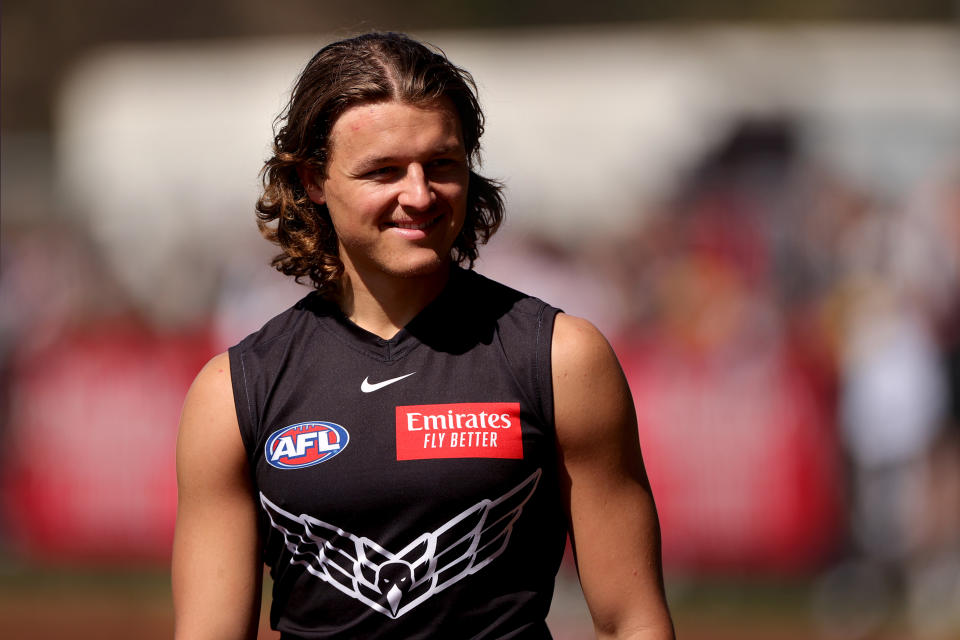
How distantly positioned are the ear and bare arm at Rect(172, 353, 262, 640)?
437mm

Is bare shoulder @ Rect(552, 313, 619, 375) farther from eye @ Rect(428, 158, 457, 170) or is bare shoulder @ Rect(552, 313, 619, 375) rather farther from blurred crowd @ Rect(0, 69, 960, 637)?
blurred crowd @ Rect(0, 69, 960, 637)

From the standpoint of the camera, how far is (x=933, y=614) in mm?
10602

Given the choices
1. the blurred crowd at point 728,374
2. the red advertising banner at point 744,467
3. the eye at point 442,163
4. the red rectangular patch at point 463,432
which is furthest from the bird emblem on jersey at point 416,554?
the red advertising banner at point 744,467

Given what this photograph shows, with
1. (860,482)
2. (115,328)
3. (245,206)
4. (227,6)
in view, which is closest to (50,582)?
(115,328)

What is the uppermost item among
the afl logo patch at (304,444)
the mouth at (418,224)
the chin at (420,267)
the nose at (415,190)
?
the nose at (415,190)

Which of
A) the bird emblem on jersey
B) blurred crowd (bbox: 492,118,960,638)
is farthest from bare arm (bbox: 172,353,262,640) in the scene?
blurred crowd (bbox: 492,118,960,638)

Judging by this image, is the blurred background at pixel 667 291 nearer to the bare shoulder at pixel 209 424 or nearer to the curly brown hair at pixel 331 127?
the curly brown hair at pixel 331 127

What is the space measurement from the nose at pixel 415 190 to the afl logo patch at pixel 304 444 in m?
0.51

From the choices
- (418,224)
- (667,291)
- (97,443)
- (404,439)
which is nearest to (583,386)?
(404,439)

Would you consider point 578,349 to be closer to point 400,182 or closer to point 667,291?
point 400,182

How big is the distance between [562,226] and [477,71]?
2840mm

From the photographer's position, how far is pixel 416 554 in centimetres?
318

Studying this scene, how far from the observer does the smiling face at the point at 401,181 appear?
3205mm

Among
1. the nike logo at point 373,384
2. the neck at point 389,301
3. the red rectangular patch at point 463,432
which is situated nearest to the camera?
the red rectangular patch at point 463,432
